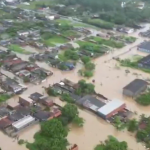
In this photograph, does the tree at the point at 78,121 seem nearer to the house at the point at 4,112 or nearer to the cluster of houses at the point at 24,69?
the house at the point at 4,112

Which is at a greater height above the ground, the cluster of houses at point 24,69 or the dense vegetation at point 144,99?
the dense vegetation at point 144,99

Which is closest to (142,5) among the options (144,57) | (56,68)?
(144,57)

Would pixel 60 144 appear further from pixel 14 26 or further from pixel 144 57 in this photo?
pixel 14 26

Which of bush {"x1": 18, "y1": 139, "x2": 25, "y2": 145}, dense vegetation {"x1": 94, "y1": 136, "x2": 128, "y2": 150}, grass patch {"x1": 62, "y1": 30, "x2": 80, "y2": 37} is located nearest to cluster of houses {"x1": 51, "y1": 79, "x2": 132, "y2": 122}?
dense vegetation {"x1": 94, "y1": 136, "x2": 128, "y2": 150}

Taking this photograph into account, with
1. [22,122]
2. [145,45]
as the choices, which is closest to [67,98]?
[22,122]

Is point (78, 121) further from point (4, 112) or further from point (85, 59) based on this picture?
point (85, 59)

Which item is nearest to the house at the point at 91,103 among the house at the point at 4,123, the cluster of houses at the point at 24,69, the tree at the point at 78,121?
the tree at the point at 78,121

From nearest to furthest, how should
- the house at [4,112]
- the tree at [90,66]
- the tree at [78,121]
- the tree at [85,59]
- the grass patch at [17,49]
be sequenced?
the tree at [78,121]
the house at [4,112]
the tree at [90,66]
the tree at [85,59]
the grass patch at [17,49]
